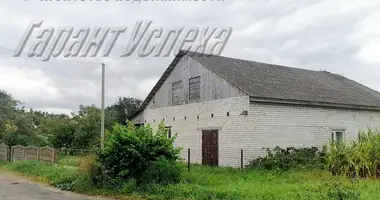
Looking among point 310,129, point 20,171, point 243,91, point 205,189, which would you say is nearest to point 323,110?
point 310,129

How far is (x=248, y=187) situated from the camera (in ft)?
38.1

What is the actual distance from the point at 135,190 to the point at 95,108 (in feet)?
69.8

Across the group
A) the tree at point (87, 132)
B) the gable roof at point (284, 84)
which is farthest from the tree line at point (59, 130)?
the gable roof at point (284, 84)

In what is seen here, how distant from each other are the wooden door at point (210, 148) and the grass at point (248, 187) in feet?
9.28

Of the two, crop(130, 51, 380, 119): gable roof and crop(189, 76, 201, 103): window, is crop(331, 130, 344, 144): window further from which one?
crop(189, 76, 201, 103): window

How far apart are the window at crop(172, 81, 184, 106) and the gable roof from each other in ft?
3.45

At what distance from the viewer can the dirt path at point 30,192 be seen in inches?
482

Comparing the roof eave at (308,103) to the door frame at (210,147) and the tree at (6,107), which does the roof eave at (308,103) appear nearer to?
the door frame at (210,147)

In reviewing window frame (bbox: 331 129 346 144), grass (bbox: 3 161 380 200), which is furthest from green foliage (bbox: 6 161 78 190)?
window frame (bbox: 331 129 346 144)

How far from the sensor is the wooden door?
20.1 m

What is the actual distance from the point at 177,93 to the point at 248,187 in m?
12.6

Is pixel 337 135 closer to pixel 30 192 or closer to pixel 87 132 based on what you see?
pixel 30 192

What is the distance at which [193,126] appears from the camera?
21953 mm

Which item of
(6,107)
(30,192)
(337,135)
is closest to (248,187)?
(30,192)
